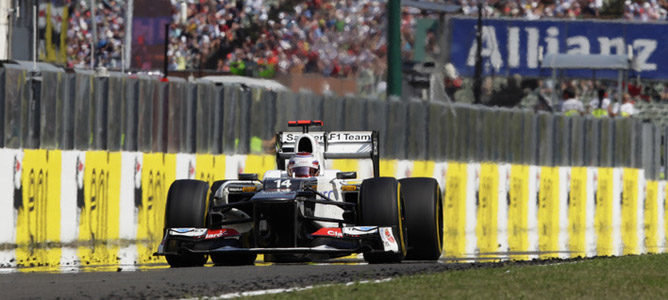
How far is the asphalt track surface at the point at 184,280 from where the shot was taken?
30.7 feet

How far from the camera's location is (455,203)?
2323cm

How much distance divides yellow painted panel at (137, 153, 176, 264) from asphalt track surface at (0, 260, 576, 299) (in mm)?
4770

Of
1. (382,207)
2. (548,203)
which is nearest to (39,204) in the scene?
(382,207)

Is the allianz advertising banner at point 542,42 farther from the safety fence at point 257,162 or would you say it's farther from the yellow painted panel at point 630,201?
the yellow painted panel at point 630,201

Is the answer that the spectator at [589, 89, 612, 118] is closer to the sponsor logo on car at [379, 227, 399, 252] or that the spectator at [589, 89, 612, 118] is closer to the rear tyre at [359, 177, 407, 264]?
the rear tyre at [359, 177, 407, 264]

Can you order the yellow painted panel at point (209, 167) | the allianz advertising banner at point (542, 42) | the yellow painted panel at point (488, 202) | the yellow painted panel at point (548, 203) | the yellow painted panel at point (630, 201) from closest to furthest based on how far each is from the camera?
the yellow painted panel at point (209, 167) < the yellow painted panel at point (488, 202) < the yellow painted panel at point (548, 203) < the yellow painted panel at point (630, 201) < the allianz advertising banner at point (542, 42)

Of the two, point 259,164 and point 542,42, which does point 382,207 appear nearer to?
point 259,164

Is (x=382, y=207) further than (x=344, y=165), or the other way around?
(x=344, y=165)

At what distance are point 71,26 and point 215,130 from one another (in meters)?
21.3

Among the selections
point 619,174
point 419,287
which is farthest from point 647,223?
point 419,287

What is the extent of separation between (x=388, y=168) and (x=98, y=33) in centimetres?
1906

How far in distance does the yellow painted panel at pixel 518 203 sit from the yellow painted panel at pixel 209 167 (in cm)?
540

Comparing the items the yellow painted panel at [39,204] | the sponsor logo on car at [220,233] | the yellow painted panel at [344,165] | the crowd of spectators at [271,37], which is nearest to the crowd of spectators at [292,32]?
the crowd of spectators at [271,37]

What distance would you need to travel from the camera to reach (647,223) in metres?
28.5
